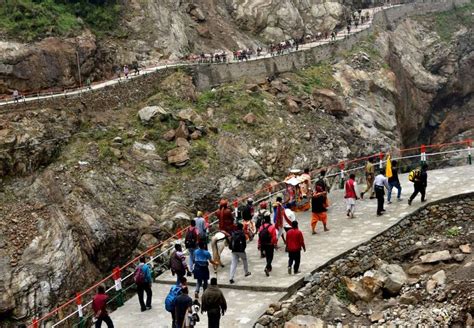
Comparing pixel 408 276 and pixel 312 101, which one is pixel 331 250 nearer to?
pixel 408 276

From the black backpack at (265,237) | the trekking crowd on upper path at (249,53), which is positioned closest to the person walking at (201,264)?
the black backpack at (265,237)

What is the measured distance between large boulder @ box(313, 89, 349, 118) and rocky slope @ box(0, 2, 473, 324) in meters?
0.06

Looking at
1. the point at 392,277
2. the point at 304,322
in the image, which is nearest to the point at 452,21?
the point at 392,277

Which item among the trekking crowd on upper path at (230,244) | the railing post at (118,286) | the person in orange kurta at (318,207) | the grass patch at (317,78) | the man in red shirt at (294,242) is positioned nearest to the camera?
the trekking crowd on upper path at (230,244)

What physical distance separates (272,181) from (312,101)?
317 inches

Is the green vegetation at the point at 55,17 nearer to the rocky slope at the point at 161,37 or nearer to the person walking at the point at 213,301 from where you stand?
the rocky slope at the point at 161,37

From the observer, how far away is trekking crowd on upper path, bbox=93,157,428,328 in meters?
11.5

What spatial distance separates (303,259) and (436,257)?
3.71 metres

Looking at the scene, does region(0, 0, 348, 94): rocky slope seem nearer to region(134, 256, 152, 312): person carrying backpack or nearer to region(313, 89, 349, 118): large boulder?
region(313, 89, 349, 118): large boulder

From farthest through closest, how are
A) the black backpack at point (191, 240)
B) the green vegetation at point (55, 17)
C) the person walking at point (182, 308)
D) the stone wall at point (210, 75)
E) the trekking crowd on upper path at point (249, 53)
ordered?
1. the trekking crowd on upper path at point (249, 53)
2. the green vegetation at point (55, 17)
3. the stone wall at point (210, 75)
4. the black backpack at point (191, 240)
5. the person walking at point (182, 308)

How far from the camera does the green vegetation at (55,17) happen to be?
28703 mm

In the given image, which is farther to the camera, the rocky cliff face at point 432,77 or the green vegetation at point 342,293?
the rocky cliff face at point 432,77

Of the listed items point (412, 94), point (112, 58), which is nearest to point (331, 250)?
point (112, 58)

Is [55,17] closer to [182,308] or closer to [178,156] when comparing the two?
[178,156]
